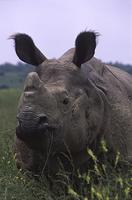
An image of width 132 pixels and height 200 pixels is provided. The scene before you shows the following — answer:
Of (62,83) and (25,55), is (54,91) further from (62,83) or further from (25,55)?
(25,55)

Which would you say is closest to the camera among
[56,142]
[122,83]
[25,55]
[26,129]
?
[26,129]

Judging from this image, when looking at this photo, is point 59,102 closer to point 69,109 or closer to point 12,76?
point 69,109

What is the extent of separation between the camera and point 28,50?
25.0 feet

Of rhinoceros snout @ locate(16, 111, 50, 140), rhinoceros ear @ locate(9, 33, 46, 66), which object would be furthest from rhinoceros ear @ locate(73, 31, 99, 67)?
rhinoceros snout @ locate(16, 111, 50, 140)

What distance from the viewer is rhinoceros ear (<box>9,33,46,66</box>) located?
7.59 metres

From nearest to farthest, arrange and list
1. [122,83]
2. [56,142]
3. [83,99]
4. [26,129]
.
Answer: [26,129] < [56,142] < [83,99] < [122,83]

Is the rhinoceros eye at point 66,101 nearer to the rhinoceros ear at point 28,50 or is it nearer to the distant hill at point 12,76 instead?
the rhinoceros ear at point 28,50

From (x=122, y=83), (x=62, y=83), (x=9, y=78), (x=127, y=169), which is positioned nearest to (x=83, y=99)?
(x=62, y=83)

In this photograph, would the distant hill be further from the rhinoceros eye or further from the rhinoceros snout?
the rhinoceros snout

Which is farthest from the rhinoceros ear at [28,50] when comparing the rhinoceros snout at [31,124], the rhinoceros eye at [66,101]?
the rhinoceros snout at [31,124]

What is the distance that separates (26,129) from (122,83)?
249 cm

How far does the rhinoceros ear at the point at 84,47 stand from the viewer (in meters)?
7.54

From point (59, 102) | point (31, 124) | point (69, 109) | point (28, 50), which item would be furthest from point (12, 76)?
point (31, 124)

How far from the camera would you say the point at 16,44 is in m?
7.71
